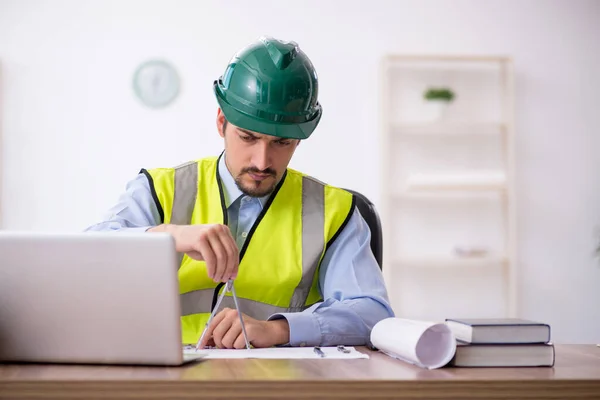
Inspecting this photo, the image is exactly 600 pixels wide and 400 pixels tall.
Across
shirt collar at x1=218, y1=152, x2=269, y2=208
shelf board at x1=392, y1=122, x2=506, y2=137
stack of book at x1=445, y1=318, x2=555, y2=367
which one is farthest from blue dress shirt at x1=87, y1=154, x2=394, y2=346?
shelf board at x1=392, y1=122, x2=506, y2=137

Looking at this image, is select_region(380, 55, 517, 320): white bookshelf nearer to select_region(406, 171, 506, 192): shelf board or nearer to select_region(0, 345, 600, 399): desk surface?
select_region(406, 171, 506, 192): shelf board

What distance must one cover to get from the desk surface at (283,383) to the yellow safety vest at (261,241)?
772 millimetres

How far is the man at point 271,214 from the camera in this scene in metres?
1.79

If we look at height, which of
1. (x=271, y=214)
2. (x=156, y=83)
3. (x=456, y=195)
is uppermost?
(x=156, y=83)

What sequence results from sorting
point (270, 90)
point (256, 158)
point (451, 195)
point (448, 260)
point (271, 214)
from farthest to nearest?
point (451, 195) → point (448, 260) → point (271, 214) → point (256, 158) → point (270, 90)

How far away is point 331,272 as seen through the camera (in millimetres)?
1985

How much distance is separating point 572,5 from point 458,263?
68.7 inches

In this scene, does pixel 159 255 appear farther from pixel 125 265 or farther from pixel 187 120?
pixel 187 120

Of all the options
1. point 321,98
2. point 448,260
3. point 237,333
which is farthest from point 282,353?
point 321,98

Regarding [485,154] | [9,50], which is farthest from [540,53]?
[9,50]

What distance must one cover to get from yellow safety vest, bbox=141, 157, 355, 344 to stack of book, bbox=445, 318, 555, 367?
0.73 metres

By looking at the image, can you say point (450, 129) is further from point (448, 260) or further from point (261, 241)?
point (261, 241)

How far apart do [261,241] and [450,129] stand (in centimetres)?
270

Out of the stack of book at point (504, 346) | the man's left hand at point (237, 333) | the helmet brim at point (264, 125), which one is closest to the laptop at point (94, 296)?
the man's left hand at point (237, 333)
